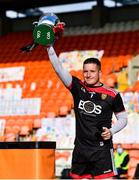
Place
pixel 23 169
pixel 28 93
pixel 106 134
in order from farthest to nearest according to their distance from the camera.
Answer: pixel 28 93, pixel 23 169, pixel 106 134

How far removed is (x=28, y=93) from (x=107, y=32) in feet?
15.4

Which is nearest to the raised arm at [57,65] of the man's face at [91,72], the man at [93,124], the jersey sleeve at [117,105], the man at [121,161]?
the man at [93,124]

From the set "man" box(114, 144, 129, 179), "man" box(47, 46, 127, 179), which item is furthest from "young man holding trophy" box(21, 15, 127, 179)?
"man" box(114, 144, 129, 179)

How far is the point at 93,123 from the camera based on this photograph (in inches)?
142

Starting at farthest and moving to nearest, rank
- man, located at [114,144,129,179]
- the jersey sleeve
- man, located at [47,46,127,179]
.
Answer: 1. man, located at [114,144,129,179]
2. the jersey sleeve
3. man, located at [47,46,127,179]

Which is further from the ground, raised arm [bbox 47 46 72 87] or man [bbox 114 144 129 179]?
raised arm [bbox 47 46 72 87]

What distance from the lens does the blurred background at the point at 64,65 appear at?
1375 centimetres

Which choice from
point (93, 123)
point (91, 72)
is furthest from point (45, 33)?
point (93, 123)

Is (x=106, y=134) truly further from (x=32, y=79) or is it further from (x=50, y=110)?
(x=32, y=79)

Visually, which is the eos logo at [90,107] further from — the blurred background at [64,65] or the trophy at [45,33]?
the blurred background at [64,65]

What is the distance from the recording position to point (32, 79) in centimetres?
1730

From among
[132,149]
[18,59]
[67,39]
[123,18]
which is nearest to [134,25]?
[123,18]

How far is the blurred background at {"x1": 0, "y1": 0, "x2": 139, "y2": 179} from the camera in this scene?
541 inches

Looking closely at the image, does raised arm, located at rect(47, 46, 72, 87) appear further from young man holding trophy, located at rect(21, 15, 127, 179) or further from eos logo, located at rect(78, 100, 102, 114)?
eos logo, located at rect(78, 100, 102, 114)
